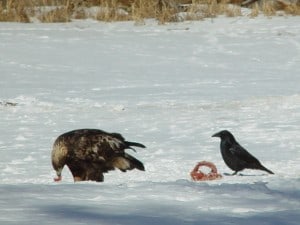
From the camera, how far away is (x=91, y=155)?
22.2 ft

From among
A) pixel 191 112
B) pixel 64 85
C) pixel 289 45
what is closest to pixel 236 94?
pixel 191 112

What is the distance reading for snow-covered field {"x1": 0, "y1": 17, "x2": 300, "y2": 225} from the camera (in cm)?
405

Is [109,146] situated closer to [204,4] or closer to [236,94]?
[236,94]

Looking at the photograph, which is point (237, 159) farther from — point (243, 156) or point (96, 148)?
point (96, 148)

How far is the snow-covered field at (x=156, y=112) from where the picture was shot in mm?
4047

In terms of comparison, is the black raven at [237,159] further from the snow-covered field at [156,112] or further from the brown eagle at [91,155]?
the brown eagle at [91,155]

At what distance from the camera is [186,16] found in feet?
67.9

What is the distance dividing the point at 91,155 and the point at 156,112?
14.1ft

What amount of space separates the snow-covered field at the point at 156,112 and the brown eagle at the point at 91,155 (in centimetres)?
20

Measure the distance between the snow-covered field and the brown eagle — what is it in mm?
202

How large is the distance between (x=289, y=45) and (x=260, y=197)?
12.8 m

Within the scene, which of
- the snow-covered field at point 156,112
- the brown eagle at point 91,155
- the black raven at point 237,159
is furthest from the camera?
the black raven at point 237,159

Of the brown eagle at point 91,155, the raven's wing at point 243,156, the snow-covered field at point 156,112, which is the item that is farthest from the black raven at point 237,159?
the brown eagle at point 91,155

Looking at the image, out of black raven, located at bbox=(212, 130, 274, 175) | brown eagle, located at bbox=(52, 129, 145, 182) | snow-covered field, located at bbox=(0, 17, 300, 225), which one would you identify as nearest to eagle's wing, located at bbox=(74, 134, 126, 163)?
brown eagle, located at bbox=(52, 129, 145, 182)
